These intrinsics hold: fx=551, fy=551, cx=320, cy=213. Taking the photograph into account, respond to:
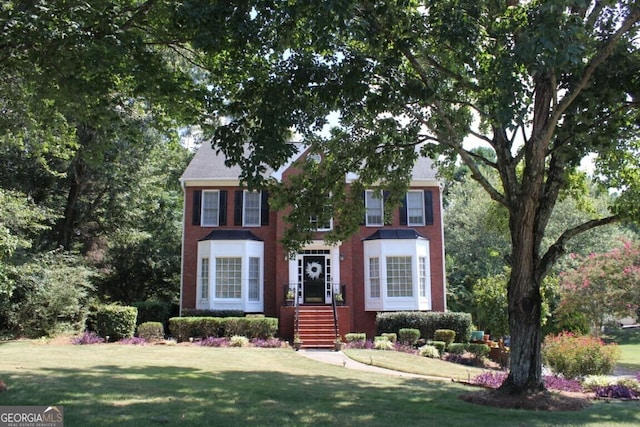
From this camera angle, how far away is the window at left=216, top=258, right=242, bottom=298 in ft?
80.7

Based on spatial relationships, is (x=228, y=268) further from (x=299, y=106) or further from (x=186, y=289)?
(x=299, y=106)

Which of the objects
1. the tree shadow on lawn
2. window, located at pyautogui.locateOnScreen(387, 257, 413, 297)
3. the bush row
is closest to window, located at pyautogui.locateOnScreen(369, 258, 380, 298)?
window, located at pyautogui.locateOnScreen(387, 257, 413, 297)

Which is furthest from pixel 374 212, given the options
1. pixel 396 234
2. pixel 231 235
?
pixel 231 235

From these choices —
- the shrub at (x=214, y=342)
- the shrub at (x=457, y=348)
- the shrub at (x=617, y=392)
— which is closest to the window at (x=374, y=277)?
the shrub at (x=457, y=348)

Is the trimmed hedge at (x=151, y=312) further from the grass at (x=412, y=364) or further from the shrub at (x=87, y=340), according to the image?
the grass at (x=412, y=364)

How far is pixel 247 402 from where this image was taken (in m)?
9.18

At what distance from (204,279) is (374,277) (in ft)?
25.3

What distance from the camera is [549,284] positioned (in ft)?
67.5

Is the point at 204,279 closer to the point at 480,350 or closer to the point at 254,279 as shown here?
the point at 254,279

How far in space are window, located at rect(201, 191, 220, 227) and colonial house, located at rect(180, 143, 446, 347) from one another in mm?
47

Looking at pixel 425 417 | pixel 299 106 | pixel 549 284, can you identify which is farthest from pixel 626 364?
pixel 299 106

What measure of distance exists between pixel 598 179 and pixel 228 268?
15.9 metres

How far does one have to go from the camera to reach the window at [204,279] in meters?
24.9

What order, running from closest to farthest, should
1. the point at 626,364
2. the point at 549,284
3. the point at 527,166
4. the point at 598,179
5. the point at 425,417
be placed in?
1. the point at 425,417
2. the point at 527,166
3. the point at 598,179
4. the point at 549,284
5. the point at 626,364
